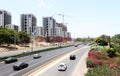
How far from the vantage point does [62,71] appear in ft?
156

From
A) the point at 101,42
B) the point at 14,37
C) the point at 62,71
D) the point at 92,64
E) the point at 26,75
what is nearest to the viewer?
the point at 26,75

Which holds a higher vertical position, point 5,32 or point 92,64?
point 5,32

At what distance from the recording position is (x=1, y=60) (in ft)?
218

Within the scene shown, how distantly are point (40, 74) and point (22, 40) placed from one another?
A: 329ft

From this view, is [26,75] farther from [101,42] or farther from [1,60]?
[101,42]

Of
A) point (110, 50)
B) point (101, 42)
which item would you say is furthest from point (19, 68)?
point (101, 42)

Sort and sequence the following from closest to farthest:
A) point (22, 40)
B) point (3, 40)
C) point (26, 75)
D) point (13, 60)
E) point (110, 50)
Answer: point (26, 75)
point (13, 60)
point (110, 50)
point (3, 40)
point (22, 40)

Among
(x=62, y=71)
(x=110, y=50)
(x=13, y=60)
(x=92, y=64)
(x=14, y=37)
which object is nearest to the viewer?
(x=62, y=71)

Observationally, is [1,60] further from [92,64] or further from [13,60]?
[92,64]

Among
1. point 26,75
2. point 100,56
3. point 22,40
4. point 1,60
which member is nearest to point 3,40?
point 22,40

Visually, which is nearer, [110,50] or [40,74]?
[40,74]

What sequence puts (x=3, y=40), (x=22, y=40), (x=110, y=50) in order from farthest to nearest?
(x=22, y=40) < (x=3, y=40) < (x=110, y=50)

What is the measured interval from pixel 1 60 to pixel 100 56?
2529 cm

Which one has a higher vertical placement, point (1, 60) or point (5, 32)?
point (5, 32)
